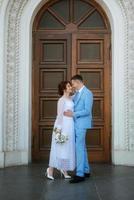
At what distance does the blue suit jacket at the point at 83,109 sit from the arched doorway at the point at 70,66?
2.10 meters

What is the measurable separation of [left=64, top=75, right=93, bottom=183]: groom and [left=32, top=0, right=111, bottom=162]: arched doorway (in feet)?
6.79

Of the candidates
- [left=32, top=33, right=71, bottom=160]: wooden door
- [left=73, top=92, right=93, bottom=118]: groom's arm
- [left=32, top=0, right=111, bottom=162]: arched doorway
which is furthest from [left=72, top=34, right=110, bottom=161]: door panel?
[left=73, top=92, right=93, bottom=118]: groom's arm

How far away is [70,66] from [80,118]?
237 cm

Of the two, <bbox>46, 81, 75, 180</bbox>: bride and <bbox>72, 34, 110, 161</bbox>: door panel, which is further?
<bbox>72, 34, 110, 161</bbox>: door panel

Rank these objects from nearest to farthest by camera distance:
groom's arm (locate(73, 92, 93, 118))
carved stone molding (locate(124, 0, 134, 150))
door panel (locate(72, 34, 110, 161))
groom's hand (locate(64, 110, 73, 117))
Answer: groom's arm (locate(73, 92, 93, 118))
groom's hand (locate(64, 110, 73, 117))
carved stone molding (locate(124, 0, 134, 150))
door panel (locate(72, 34, 110, 161))

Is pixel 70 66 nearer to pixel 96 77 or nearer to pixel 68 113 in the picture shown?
pixel 96 77

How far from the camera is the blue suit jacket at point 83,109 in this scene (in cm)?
750

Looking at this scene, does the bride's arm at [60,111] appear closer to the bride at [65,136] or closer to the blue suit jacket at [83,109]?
the bride at [65,136]

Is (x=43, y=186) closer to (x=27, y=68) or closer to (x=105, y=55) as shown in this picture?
(x=27, y=68)

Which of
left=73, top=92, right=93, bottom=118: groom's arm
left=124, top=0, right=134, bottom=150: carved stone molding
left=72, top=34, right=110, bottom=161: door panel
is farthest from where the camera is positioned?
left=72, top=34, right=110, bottom=161: door panel

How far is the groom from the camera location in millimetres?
7516

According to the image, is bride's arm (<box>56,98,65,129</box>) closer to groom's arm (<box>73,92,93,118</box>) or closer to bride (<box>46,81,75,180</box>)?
bride (<box>46,81,75,180</box>)

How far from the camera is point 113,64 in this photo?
9.48m

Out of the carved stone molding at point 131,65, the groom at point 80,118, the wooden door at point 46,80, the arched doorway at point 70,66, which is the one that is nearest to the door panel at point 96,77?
the arched doorway at point 70,66
